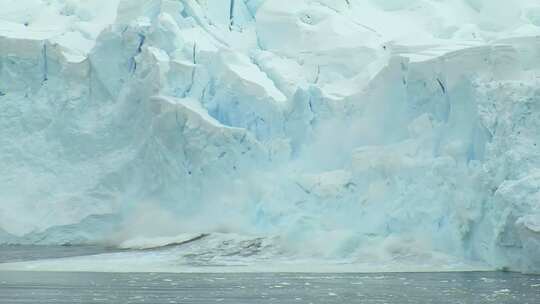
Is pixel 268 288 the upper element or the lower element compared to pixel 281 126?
lower

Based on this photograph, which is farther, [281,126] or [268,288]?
[281,126]

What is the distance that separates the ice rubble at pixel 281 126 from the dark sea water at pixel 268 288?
1697 millimetres

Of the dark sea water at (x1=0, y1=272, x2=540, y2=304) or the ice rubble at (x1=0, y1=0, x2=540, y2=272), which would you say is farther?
the ice rubble at (x1=0, y1=0, x2=540, y2=272)

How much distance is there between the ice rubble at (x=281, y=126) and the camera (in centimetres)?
1955

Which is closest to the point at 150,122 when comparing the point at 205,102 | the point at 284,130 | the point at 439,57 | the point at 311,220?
the point at 205,102

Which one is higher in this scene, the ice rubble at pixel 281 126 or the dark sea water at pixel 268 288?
the ice rubble at pixel 281 126

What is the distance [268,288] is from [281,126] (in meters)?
7.26

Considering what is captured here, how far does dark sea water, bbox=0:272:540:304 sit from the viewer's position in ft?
49.0

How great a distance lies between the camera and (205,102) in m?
24.0

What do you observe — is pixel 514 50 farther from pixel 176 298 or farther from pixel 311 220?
pixel 176 298

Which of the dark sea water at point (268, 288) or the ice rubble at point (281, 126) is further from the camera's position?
the ice rubble at point (281, 126)

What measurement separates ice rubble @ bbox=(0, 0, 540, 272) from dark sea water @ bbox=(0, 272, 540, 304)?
66.8 inches

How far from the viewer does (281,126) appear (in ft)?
76.3

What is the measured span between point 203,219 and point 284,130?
2.30 m
